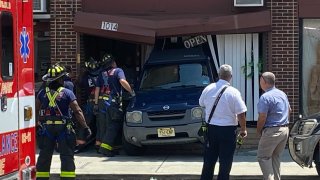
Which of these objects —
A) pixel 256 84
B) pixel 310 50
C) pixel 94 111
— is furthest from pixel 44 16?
pixel 310 50

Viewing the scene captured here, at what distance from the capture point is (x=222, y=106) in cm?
870

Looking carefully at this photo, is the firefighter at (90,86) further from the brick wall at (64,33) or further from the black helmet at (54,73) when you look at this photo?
the black helmet at (54,73)

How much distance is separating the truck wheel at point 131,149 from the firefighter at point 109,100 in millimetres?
265

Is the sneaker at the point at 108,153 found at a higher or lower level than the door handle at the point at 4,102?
lower

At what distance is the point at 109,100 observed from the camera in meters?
12.9

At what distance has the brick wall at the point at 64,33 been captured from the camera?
14148 millimetres

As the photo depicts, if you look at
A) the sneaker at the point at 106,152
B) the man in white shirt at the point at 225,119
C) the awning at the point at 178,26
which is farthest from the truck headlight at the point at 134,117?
the man in white shirt at the point at 225,119

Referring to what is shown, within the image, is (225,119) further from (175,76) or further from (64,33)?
(64,33)

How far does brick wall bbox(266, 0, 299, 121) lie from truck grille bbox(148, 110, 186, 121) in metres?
2.74

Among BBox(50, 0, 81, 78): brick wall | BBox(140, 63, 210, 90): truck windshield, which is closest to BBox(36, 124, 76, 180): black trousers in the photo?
BBox(140, 63, 210, 90): truck windshield

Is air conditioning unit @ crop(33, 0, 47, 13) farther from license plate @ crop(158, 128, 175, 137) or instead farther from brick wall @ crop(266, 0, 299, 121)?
brick wall @ crop(266, 0, 299, 121)

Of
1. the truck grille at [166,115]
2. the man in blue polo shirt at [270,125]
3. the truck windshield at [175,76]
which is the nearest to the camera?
the man in blue polo shirt at [270,125]

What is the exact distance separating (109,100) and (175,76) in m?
1.53

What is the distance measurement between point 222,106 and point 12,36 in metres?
3.85
